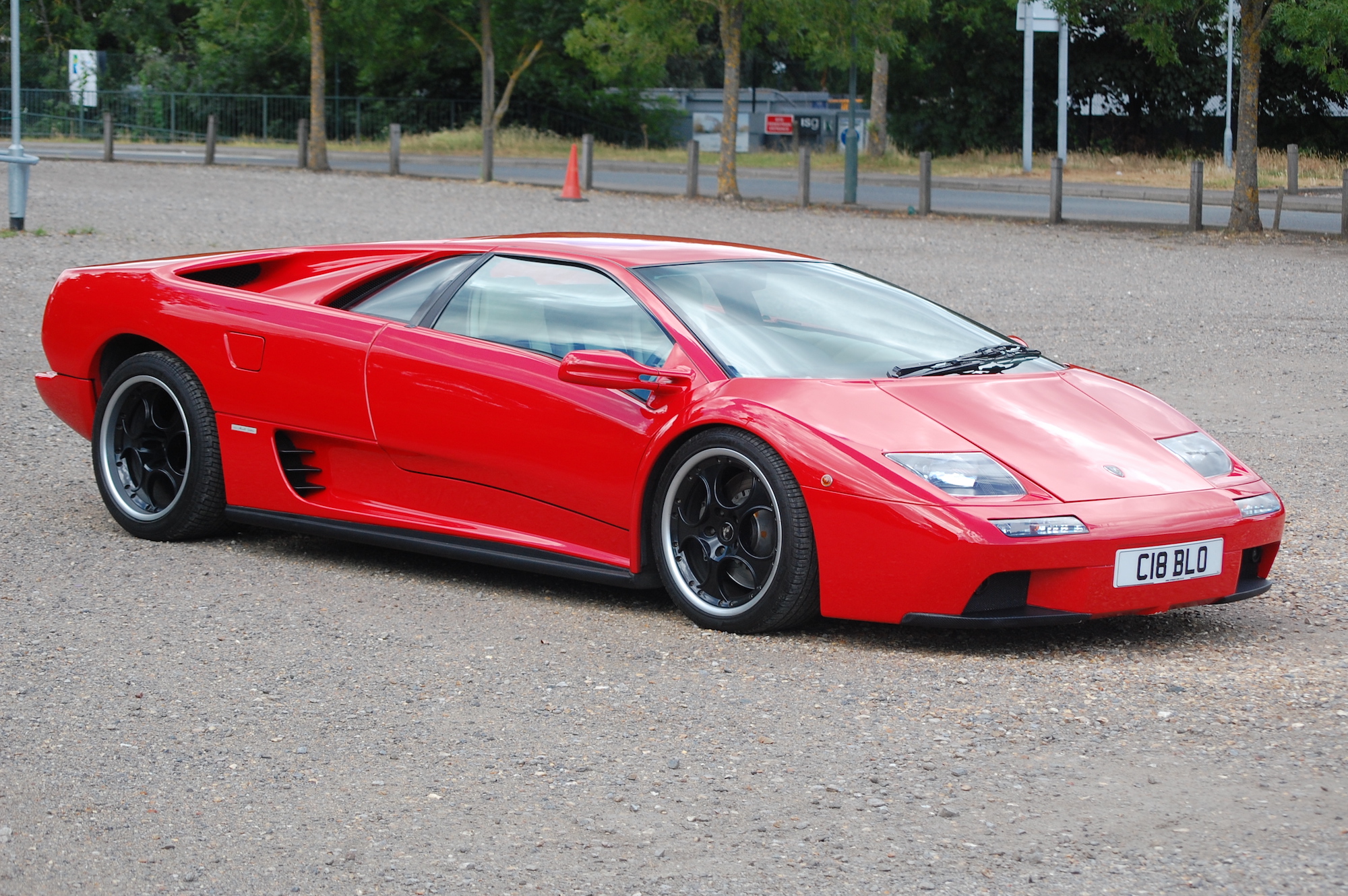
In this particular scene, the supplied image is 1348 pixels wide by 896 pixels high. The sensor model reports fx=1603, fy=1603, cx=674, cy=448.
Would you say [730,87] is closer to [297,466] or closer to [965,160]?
[965,160]

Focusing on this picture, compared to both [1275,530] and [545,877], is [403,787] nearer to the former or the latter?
[545,877]

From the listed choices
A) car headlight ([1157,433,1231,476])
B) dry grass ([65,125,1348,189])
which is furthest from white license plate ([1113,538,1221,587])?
dry grass ([65,125,1348,189])

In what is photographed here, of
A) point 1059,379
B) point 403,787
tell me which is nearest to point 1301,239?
point 1059,379

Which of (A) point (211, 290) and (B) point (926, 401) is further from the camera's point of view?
(A) point (211, 290)

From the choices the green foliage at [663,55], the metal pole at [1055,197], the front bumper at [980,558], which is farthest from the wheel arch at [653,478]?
the green foliage at [663,55]

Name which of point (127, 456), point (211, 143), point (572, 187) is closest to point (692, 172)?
point (572, 187)

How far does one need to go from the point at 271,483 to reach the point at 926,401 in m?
2.41

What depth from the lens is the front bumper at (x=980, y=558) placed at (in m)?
4.39

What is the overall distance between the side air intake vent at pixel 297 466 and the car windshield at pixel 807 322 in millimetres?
1412

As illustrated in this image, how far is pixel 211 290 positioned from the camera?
6.04 meters

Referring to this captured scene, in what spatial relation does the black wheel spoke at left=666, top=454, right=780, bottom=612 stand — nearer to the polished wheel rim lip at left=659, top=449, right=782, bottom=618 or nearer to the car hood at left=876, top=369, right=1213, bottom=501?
the polished wheel rim lip at left=659, top=449, right=782, bottom=618

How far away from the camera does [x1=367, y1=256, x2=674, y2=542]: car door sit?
197 inches

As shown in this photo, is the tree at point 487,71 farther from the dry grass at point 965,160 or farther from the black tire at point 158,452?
the black tire at point 158,452

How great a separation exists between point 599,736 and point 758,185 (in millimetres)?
28278
